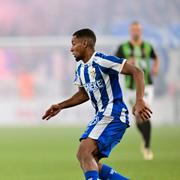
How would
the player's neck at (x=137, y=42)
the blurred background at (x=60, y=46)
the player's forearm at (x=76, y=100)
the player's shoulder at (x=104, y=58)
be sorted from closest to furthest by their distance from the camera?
1. the player's shoulder at (x=104, y=58)
2. the player's forearm at (x=76, y=100)
3. the player's neck at (x=137, y=42)
4. the blurred background at (x=60, y=46)

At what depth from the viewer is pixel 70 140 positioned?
21.9 metres

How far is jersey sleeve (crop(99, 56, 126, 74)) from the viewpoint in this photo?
9742mm

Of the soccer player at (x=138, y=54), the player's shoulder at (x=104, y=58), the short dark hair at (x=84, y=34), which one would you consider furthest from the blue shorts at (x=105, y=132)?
the soccer player at (x=138, y=54)

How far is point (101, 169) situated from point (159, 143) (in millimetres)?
10660

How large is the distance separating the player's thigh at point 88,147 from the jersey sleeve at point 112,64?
0.76 m

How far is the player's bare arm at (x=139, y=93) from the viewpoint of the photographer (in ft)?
30.1

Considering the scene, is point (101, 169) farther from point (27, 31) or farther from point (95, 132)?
point (27, 31)

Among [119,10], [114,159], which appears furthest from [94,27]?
[114,159]

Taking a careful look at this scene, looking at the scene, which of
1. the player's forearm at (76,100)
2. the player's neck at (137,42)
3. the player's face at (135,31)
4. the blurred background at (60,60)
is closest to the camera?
the player's forearm at (76,100)

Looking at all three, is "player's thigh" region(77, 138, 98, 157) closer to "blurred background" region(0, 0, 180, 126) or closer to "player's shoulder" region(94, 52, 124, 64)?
"player's shoulder" region(94, 52, 124, 64)

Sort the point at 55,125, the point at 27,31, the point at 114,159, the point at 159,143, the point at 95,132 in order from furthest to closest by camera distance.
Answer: the point at 27,31 < the point at 55,125 < the point at 159,143 < the point at 114,159 < the point at 95,132

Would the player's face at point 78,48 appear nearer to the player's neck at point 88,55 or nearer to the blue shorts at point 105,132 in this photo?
the player's neck at point 88,55

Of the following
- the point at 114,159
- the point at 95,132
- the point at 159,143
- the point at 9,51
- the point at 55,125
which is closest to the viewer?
the point at 95,132

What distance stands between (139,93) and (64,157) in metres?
Answer: 7.46
